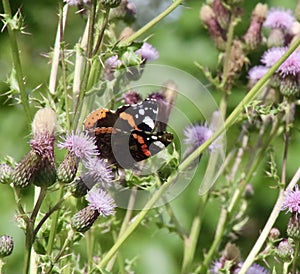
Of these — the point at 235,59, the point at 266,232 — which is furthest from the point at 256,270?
the point at 235,59

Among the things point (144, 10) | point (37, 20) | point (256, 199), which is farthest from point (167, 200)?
point (37, 20)

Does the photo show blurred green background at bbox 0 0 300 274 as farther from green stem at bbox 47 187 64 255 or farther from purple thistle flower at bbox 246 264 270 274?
green stem at bbox 47 187 64 255

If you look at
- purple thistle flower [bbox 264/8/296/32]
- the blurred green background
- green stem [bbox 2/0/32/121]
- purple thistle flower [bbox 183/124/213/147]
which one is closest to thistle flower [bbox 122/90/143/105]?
purple thistle flower [bbox 183/124/213/147]

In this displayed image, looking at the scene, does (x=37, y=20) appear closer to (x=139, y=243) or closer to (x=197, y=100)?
(x=139, y=243)

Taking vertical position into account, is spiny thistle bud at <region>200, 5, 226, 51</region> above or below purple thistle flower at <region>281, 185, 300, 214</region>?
above

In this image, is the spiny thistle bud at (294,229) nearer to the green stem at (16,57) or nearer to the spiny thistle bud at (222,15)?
the green stem at (16,57)

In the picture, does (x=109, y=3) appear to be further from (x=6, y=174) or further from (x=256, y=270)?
(x=256, y=270)
